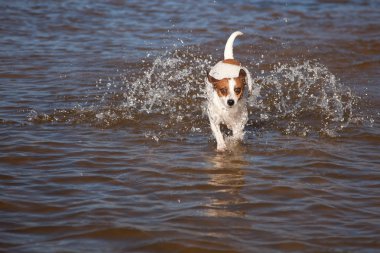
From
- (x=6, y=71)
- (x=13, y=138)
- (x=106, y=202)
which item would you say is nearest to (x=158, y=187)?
(x=106, y=202)

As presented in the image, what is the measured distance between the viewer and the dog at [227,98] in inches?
252

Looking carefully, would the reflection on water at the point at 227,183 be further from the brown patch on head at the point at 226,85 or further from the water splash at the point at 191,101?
the water splash at the point at 191,101

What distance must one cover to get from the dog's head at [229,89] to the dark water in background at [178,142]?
459mm

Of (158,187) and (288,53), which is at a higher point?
(288,53)

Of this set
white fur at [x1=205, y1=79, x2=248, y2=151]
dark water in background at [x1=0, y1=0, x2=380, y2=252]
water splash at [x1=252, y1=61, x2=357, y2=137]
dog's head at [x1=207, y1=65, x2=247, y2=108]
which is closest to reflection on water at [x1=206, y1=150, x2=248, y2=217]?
dark water in background at [x1=0, y1=0, x2=380, y2=252]

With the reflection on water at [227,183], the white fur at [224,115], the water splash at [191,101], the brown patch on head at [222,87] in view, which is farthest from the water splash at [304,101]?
the reflection on water at [227,183]

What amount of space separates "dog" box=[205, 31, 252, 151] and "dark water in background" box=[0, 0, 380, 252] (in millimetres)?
171

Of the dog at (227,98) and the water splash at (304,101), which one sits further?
the water splash at (304,101)

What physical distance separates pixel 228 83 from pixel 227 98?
14cm

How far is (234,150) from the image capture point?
6.44 metres

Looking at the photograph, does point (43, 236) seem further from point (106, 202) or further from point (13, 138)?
point (13, 138)

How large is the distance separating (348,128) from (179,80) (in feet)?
8.99

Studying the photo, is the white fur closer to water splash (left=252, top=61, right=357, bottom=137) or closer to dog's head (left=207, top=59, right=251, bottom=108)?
dog's head (left=207, top=59, right=251, bottom=108)

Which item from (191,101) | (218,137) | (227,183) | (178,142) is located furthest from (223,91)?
(191,101)
